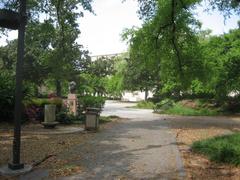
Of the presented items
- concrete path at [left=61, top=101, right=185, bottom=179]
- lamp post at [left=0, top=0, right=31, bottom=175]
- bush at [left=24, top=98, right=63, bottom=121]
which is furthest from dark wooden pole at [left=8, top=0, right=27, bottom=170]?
bush at [left=24, top=98, right=63, bottom=121]

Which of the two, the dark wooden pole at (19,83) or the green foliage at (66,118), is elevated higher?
the dark wooden pole at (19,83)

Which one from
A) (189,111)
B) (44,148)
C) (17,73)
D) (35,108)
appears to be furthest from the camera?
(189,111)

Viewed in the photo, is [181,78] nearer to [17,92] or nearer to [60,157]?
[60,157]

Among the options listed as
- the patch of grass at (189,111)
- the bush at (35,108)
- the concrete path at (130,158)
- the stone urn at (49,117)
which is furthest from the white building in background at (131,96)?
the concrete path at (130,158)

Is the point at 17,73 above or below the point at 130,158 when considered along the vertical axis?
above

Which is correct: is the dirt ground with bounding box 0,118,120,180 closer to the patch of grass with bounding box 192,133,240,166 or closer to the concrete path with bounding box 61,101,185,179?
the concrete path with bounding box 61,101,185,179

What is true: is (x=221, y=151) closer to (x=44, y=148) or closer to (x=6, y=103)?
(x=44, y=148)

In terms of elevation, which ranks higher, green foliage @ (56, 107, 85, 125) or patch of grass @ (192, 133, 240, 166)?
green foliage @ (56, 107, 85, 125)

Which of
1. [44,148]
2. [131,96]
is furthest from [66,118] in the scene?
[131,96]

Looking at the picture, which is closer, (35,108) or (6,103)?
(6,103)

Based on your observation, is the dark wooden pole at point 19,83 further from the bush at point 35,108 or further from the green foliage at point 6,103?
the bush at point 35,108

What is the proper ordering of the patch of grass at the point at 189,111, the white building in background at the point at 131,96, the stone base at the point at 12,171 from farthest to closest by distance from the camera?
1. the white building in background at the point at 131,96
2. the patch of grass at the point at 189,111
3. the stone base at the point at 12,171

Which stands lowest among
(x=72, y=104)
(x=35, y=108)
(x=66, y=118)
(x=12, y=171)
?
(x=12, y=171)

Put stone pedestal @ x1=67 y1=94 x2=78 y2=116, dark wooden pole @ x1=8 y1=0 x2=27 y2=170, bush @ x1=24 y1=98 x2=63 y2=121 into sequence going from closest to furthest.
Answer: dark wooden pole @ x1=8 y1=0 x2=27 y2=170, bush @ x1=24 y1=98 x2=63 y2=121, stone pedestal @ x1=67 y1=94 x2=78 y2=116
